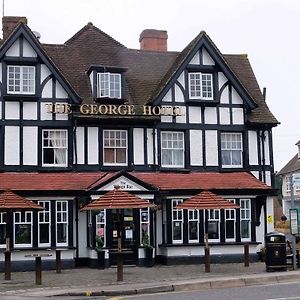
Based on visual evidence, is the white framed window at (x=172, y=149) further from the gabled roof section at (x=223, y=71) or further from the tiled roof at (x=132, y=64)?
the tiled roof at (x=132, y=64)

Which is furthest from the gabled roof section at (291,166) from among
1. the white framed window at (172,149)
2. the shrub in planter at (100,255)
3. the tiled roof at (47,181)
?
the shrub in planter at (100,255)

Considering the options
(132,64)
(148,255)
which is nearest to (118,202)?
(148,255)

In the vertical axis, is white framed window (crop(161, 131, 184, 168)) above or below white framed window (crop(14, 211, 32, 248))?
above

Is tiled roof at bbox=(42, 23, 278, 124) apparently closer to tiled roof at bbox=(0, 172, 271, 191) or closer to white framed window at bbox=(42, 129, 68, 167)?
white framed window at bbox=(42, 129, 68, 167)

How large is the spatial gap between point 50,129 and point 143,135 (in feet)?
13.6

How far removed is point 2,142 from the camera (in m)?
27.4

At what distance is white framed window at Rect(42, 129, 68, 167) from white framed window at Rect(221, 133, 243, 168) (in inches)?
292

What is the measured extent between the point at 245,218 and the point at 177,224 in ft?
10.6

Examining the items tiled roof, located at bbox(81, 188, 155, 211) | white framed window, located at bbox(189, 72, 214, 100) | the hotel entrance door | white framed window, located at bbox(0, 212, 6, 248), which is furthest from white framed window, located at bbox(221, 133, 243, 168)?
white framed window, located at bbox(0, 212, 6, 248)

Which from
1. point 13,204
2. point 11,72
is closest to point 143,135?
point 11,72

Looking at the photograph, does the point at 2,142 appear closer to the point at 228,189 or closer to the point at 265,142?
the point at 228,189

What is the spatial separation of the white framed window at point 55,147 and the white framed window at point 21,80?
197 cm

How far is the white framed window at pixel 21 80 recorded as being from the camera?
27.8m

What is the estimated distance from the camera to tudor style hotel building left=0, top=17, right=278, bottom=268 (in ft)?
88.8
